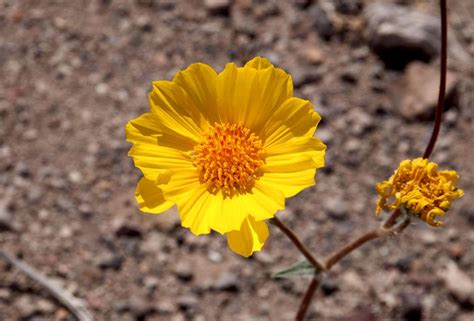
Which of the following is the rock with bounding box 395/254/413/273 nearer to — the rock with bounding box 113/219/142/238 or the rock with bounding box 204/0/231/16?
the rock with bounding box 113/219/142/238

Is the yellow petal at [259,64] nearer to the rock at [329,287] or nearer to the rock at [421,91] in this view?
the rock at [329,287]

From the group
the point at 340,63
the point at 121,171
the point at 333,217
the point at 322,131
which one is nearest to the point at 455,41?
the point at 340,63

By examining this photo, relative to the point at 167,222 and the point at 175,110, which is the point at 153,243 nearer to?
the point at 167,222

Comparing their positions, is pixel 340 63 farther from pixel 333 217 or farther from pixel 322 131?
pixel 333 217

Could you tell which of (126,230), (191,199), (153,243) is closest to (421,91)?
(153,243)

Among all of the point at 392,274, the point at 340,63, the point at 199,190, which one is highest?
the point at 199,190

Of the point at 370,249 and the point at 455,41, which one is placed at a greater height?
the point at 455,41

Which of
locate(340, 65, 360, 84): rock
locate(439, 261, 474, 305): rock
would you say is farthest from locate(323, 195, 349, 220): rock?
locate(340, 65, 360, 84): rock
